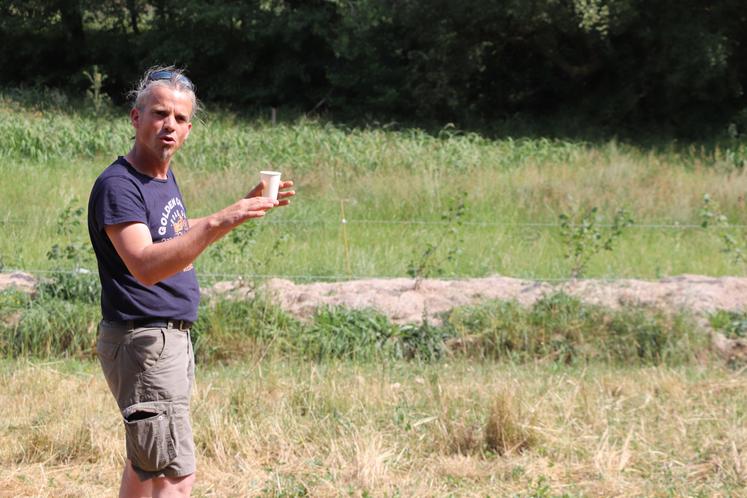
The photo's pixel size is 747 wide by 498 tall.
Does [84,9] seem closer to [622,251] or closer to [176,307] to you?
[622,251]

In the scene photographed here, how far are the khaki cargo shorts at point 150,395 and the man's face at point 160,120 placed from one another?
0.64 m

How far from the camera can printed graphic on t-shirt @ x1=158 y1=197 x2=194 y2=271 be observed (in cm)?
350

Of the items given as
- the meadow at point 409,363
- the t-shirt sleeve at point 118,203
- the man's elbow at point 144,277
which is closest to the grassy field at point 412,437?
the meadow at point 409,363

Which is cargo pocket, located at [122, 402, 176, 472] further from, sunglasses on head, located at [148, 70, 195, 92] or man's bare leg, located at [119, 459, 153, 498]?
sunglasses on head, located at [148, 70, 195, 92]

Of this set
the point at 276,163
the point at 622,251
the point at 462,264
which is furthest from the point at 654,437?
the point at 276,163

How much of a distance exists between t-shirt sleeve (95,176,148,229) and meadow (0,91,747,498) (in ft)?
6.15

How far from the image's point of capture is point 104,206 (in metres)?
3.36

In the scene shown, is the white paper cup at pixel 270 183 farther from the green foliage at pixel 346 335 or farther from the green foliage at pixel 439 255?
the green foliage at pixel 439 255

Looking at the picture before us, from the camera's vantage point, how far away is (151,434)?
11.5ft

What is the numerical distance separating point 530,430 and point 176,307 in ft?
7.77

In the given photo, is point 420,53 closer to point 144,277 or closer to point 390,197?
point 390,197

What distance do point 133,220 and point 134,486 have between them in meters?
1.03

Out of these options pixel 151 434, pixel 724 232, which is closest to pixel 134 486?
pixel 151 434

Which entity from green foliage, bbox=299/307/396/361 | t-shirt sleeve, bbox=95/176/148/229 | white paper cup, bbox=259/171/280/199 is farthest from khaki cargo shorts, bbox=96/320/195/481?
green foliage, bbox=299/307/396/361
